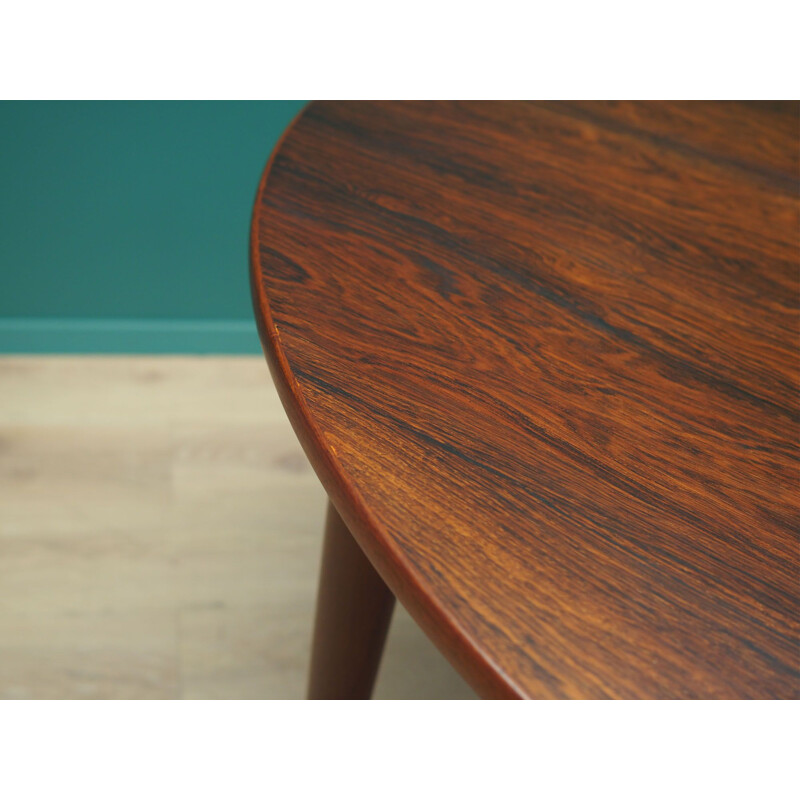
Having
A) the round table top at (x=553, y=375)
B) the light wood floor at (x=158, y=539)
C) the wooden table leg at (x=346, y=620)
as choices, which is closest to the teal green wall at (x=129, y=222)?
the light wood floor at (x=158, y=539)

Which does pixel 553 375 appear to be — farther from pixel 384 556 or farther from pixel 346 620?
pixel 346 620

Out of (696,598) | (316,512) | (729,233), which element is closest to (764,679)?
(696,598)

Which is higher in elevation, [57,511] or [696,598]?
[696,598]

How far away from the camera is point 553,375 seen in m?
0.44

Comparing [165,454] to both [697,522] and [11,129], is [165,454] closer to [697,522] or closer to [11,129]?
[11,129]

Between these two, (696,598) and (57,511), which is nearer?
(696,598)

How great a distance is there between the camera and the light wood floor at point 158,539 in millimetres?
918

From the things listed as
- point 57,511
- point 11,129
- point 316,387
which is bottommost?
point 57,511

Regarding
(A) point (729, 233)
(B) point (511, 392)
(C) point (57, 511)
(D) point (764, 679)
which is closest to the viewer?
(D) point (764, 679)

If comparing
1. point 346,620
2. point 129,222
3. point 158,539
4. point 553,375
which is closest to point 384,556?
point 553,375

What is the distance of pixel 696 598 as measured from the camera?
338mm

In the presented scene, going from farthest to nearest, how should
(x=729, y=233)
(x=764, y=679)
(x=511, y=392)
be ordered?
1. (x=729, y=233)
2. (x=511, y=392)
3. (x=764, y=679)

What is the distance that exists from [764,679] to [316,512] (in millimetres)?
836

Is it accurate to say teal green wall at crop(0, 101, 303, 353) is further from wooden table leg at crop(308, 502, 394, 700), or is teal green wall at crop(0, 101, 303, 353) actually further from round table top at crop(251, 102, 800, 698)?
wooden table leg at crop(308, 502, 394, 700)
